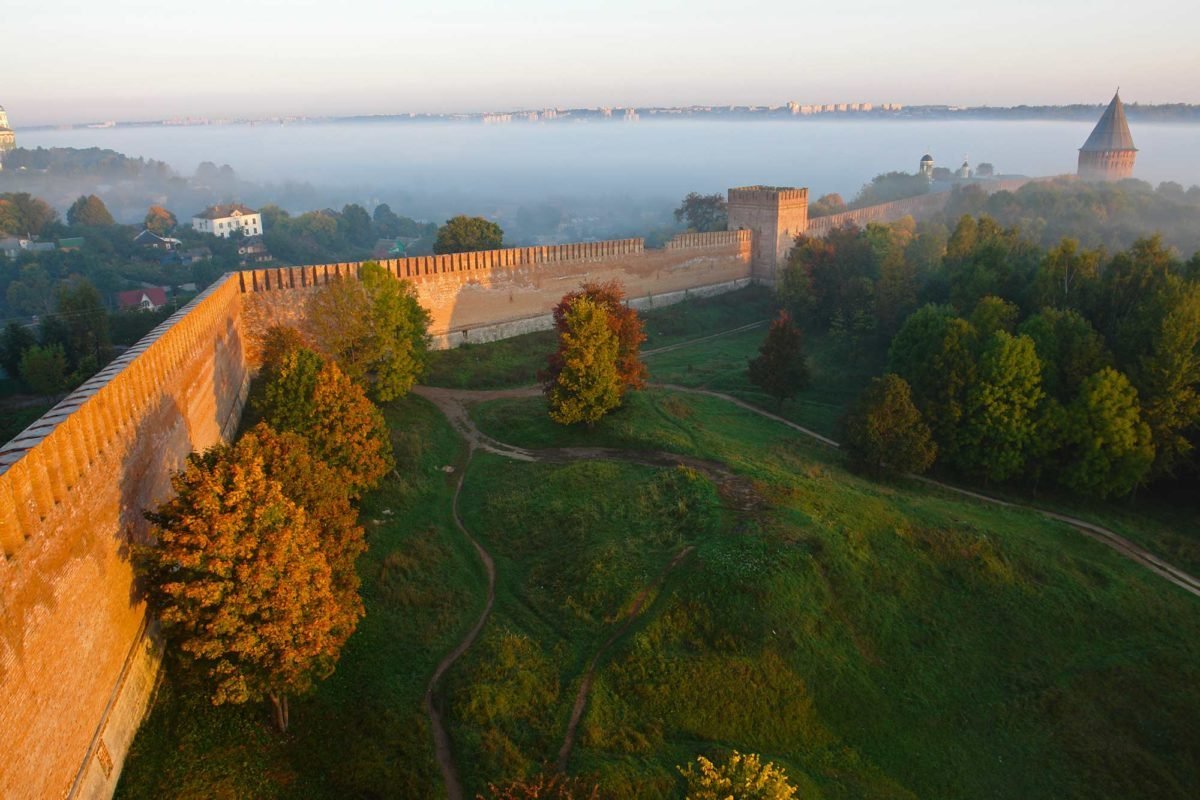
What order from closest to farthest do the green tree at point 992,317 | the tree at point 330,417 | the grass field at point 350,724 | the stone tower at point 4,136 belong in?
the grass field at point 350,724 → the tree at point 330,417 → the green tree at point 992,317 → the stone tower at point 4,136

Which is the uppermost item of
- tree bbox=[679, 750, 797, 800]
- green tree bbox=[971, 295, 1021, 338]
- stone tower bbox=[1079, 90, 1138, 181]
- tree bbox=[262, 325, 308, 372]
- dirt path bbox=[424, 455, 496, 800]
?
stone tower bbox=[1079, 90, 1138, 181]

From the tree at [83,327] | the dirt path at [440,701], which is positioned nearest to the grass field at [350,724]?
the dirt path at [440,701]

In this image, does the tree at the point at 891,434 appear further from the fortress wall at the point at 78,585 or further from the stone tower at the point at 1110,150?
the stone tower at the point at 1110,150

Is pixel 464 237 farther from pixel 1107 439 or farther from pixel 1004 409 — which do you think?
pixel 1107 439

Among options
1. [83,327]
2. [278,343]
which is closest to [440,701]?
[278,343]

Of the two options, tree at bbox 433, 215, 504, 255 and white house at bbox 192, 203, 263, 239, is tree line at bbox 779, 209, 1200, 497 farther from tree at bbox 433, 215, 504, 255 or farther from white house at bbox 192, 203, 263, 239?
white house at bbox 192, 203, 263, 239

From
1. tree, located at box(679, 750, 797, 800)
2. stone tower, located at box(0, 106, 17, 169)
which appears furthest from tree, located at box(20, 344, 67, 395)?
stone tower, located at box(0, 106, 17, 169)

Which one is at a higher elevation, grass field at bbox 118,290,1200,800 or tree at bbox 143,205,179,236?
tree at bbox 143,205,179,236
